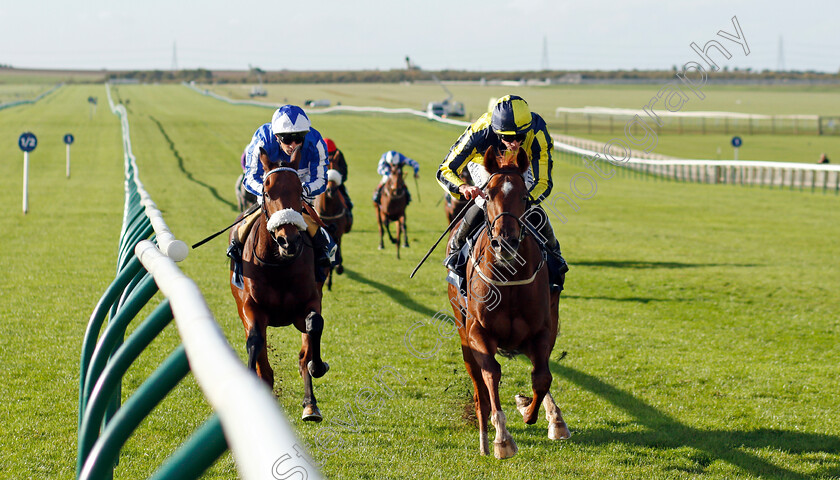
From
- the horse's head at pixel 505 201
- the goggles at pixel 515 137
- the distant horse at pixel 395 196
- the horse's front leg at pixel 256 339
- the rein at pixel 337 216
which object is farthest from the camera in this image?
the distant horse at pixel 395 196

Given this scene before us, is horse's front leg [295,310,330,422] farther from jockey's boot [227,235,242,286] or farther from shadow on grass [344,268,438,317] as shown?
shadow on grass [344,268,438,317]

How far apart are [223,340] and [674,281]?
1229 cm

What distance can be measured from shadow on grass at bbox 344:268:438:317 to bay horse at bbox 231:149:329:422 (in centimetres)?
436

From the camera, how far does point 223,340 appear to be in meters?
1.96

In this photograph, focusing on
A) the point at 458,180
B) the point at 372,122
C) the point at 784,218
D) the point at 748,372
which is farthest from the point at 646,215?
the point at 372,122

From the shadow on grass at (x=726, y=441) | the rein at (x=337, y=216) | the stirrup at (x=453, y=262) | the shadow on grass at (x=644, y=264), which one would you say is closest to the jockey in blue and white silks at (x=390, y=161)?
the rein at (x=337, y=216)

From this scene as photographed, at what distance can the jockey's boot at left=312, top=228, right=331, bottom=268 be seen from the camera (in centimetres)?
650

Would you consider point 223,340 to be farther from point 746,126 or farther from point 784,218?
point 746,126

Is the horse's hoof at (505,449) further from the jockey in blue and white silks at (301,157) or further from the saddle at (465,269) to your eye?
the jockey in blue and white silks at (301,157)

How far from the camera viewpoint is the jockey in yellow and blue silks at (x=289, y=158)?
6406 mm

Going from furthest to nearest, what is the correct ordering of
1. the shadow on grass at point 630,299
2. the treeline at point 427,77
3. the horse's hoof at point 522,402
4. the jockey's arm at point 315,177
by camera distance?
the treeline at point 427,77 < the shadow on grass at point 630,299 < the jockey's arm at point 315,177 < the horse's hoof at point 522,402

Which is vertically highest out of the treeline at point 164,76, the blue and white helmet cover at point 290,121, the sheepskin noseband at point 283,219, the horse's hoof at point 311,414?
the treeline at point 164,76

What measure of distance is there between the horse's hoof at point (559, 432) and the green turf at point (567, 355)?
0.11m

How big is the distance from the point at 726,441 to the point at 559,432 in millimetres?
1242
